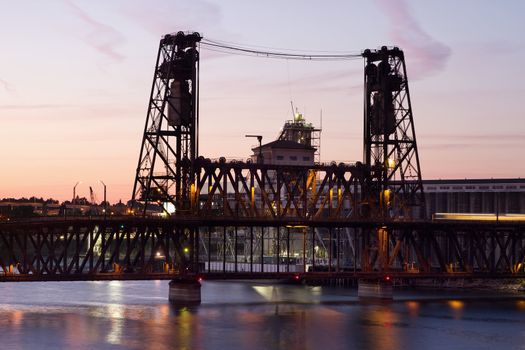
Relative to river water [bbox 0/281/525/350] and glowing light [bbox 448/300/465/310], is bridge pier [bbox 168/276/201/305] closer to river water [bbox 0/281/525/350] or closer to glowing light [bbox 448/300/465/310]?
river water [bbox 0/281/525/350]

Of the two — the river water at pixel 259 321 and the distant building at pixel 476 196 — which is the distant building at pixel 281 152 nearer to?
the distant building at pixel 476 196

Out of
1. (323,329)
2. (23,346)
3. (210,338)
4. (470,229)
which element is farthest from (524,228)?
(23,346)

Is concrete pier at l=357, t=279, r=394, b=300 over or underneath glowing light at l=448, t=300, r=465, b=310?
over

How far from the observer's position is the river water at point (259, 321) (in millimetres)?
85312

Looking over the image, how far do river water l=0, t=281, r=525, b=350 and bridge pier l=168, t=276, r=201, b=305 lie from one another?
181 centimetres

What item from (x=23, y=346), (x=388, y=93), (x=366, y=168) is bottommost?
(x=23, y=346)

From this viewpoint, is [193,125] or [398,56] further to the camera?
[398,56]

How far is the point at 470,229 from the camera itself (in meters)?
130

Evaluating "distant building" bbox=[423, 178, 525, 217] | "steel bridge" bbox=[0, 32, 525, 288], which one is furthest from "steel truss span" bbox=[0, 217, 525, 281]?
"distant building" bbox=[423, 178, 525, 217]

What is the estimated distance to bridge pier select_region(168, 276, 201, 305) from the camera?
118062mm

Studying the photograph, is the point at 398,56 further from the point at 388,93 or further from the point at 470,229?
the point at 470,229

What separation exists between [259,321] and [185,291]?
1926cm

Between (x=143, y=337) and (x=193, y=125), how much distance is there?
1586 inches

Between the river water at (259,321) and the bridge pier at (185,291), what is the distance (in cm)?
181
